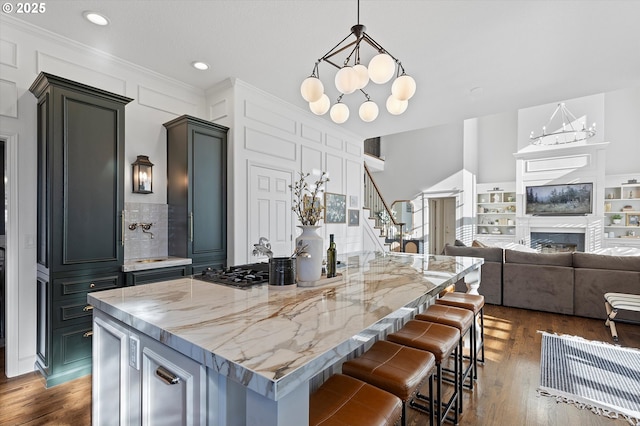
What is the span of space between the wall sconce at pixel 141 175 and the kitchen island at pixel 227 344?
6.81ft

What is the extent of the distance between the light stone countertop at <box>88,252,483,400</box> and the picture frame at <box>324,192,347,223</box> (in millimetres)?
3634

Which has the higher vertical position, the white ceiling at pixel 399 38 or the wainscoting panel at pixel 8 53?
the white ceiling at pixel 399 38

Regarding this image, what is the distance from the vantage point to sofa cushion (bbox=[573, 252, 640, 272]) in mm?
3842

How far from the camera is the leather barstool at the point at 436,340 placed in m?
1.69

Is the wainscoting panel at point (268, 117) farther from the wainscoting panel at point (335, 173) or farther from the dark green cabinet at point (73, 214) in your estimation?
the dark green cabinet at point (73, 214)

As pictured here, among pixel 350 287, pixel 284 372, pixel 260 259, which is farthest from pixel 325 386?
pixel 260 259

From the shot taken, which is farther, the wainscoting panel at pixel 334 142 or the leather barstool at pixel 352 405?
the wainscoting panel at pixel 334 142

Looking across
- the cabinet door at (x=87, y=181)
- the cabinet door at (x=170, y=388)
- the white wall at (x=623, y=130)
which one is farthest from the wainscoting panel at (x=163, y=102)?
the white wall at (x=623, y=130)

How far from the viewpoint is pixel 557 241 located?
899 centimetres

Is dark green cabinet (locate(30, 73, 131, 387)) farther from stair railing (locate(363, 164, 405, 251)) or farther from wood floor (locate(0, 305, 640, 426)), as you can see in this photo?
stair railing (locate(363, 164, 405, 251))

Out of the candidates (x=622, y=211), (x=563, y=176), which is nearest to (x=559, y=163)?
(x=563, y=176)

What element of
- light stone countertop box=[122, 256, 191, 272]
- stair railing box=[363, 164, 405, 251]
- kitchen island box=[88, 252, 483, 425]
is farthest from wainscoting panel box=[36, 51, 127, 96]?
stair railing box=[363, 164, 405, 251]

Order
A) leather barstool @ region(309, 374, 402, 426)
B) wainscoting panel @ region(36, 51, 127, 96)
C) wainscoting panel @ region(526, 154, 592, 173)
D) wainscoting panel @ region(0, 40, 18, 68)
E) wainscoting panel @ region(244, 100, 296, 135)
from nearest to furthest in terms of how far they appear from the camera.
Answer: leather barstool @ region(309, 374, 402, 426) → wainscoting panel @ region(0, 40, 18, 68) → wainscoting panel @ region(36, 51, 127, 96) → wainscoting panel @ region(244, 100, 296, 135) → wainscoting panel @ region(526, 154, 592, 173)

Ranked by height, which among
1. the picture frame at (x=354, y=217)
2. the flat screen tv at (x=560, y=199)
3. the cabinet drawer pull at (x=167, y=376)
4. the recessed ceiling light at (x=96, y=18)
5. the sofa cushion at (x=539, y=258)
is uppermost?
the recessed ceiling light at (x=96, y=18)
